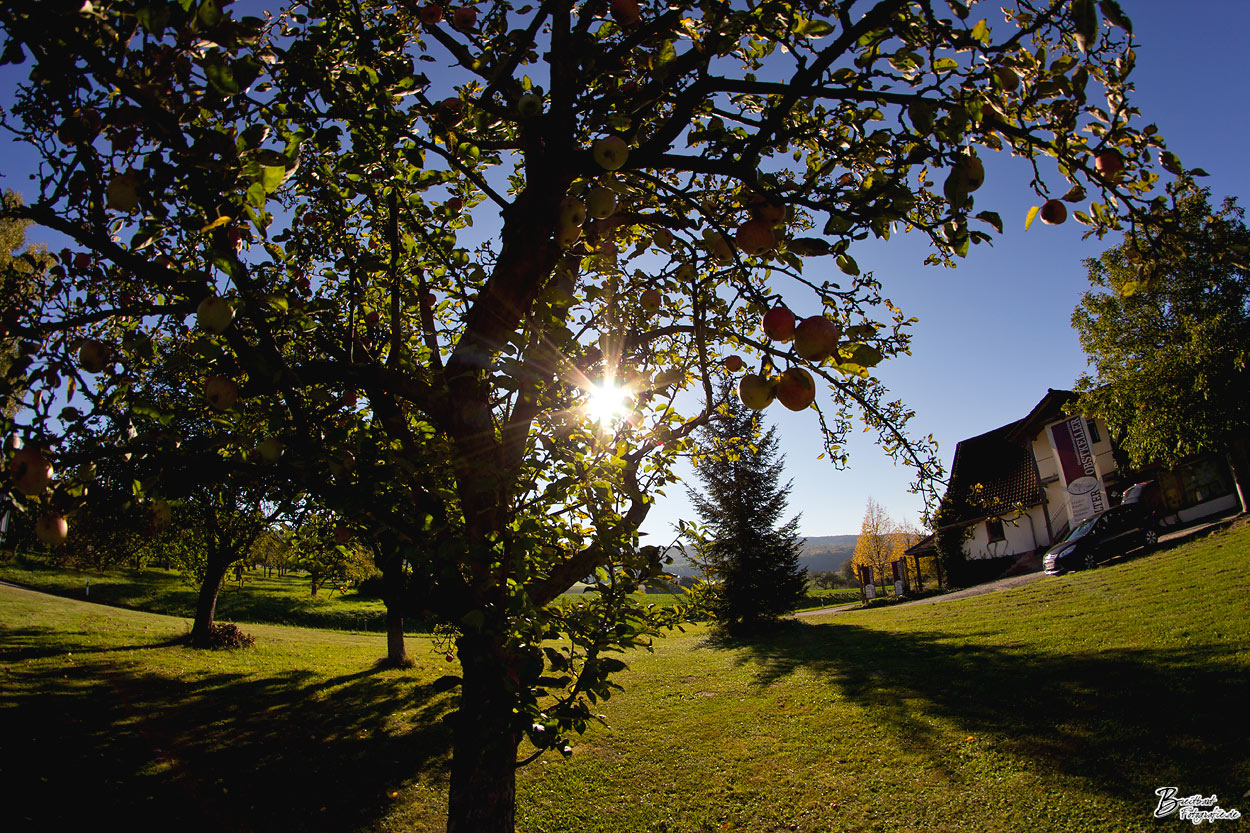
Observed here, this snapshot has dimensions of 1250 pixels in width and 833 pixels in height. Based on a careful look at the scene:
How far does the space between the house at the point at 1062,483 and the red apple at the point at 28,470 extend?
80.0 feet

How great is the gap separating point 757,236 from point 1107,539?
22000mm

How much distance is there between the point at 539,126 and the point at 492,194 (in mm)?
442

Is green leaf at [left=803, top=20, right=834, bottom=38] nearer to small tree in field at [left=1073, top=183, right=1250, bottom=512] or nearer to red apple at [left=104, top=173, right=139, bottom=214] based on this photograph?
red apple at [left=104, top=173, right=139, bottom=214]

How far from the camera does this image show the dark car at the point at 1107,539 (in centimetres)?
1773

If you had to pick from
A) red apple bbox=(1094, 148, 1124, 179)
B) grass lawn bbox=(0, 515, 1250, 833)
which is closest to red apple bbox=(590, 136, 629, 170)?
red apple bbox=(1094, 148, 1124, 179)

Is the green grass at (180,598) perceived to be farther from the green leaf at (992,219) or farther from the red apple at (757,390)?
the green leaf at (992,219)

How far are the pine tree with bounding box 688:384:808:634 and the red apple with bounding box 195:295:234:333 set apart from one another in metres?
16.7

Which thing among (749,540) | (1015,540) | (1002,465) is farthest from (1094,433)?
(749,540)

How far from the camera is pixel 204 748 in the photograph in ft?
27.6

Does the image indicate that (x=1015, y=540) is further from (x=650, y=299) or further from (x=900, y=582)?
(x=650, y=299)

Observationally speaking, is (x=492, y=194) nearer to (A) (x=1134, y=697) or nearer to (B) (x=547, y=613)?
(B) (x=547, y=613)

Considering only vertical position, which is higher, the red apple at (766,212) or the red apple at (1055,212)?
the red apple at (1055,212)

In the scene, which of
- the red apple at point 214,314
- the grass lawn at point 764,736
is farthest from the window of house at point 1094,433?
the red apple at point 214,314

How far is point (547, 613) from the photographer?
2.74 m
